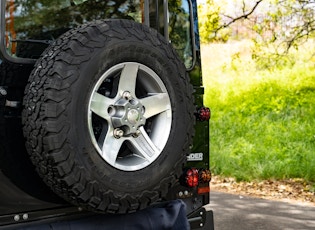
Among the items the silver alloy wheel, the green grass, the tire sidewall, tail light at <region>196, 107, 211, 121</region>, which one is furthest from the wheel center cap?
the green grass

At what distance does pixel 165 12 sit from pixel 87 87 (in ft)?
3.82

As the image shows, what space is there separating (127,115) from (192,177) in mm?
930

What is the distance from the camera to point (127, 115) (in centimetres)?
258

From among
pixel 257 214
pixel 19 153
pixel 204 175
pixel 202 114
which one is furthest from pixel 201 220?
pixel 257 214

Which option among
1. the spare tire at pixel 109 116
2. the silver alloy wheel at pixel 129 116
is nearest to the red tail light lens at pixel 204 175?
the spare tire at pixel 109 116

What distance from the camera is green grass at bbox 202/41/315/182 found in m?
8.68

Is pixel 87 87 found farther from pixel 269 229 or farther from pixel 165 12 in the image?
pixel 269 229

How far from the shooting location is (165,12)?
11.3 feet

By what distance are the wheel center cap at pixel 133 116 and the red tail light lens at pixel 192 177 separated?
828 mm

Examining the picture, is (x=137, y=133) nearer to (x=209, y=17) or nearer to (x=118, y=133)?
(x=118, y=133)

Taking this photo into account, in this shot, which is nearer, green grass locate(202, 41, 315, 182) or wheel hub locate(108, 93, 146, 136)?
wheel hub locate(108, 93, 146, 136)

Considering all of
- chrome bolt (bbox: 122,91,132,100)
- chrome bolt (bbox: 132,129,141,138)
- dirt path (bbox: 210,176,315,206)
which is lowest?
dirt path (bbox: 210,176,315,206)

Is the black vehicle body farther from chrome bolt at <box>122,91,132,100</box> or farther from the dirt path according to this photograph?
the dirt path

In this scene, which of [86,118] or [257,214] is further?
[257,214]
